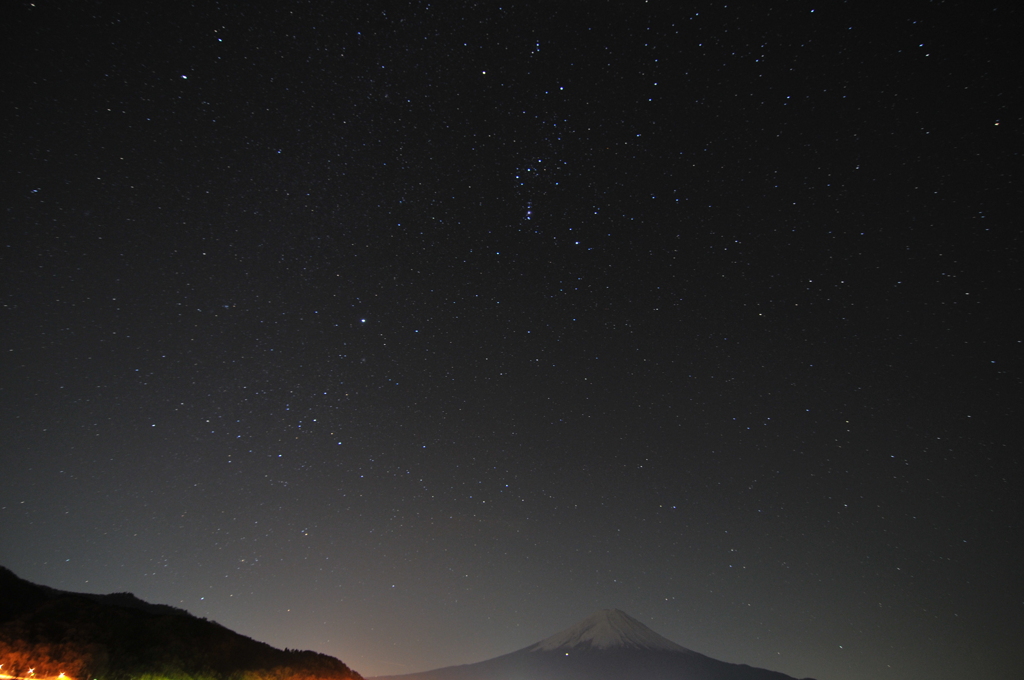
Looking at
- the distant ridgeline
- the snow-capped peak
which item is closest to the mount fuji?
the snow-capped peak

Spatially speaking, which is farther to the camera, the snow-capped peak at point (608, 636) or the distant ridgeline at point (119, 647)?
the snow-capped peak at point (608, 636)

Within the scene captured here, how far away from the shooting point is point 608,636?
16225 centimetres

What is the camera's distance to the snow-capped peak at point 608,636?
158 meters

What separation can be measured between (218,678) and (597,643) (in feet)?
559

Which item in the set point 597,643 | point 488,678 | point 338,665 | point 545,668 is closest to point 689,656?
point 597,643

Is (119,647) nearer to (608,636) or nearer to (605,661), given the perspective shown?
(605,661)

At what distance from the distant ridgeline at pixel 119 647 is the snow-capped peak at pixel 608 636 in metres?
165

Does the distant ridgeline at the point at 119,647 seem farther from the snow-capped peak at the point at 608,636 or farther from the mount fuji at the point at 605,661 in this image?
the snow-capped peak at the point at 608,636

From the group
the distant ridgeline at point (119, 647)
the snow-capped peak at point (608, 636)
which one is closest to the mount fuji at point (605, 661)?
the snow-capped peak at point (608, 636)

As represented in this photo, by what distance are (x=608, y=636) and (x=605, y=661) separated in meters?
16.3

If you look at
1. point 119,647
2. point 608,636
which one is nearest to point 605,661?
point 608,636

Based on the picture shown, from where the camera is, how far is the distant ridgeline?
33.9 feet

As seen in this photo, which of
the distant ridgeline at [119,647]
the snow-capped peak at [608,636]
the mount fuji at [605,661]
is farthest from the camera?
the snow-capped peak at [608,636]

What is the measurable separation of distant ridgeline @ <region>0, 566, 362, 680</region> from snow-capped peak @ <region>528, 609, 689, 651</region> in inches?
6487
